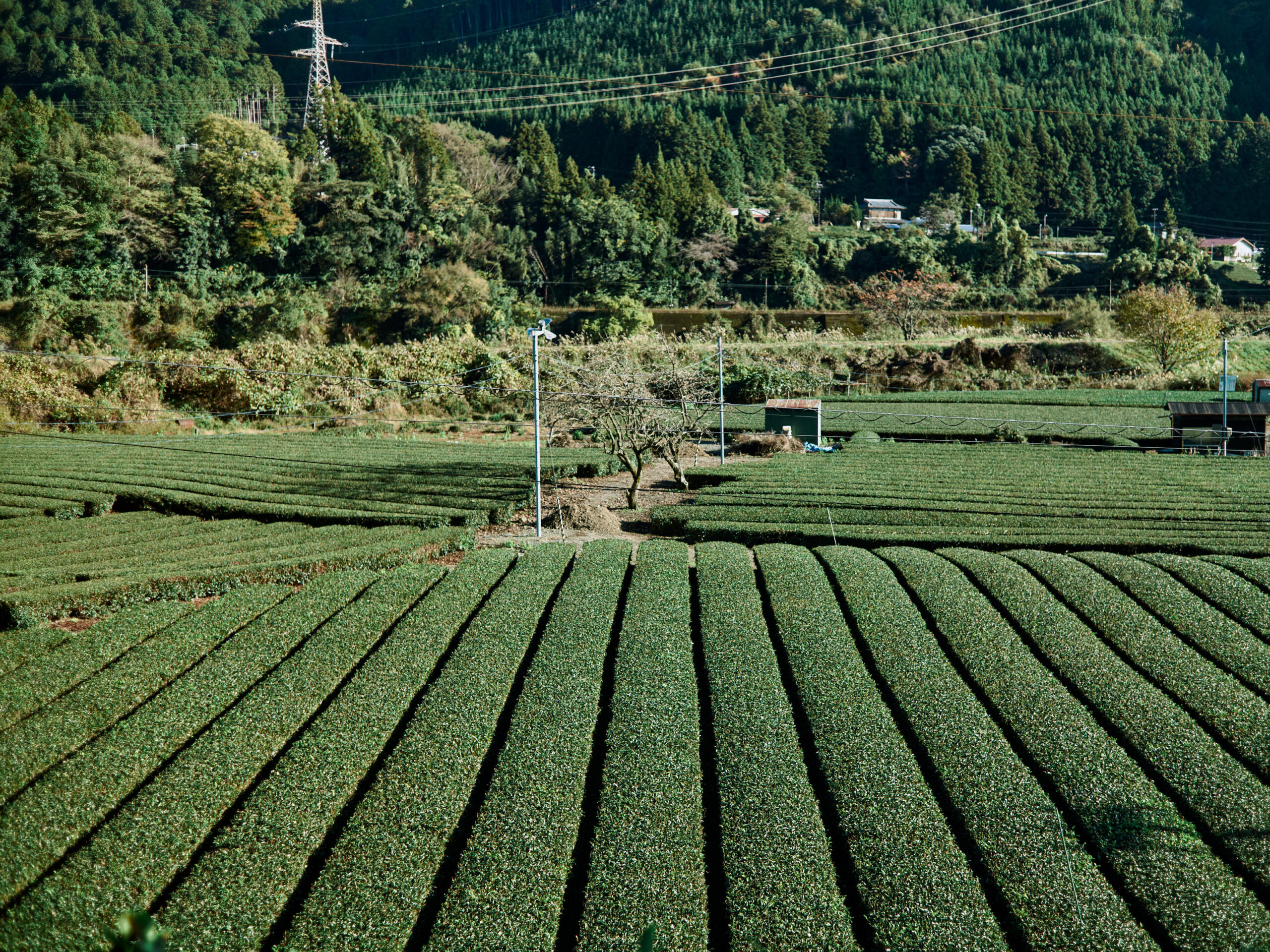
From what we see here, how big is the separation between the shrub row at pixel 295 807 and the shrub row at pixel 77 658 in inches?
128

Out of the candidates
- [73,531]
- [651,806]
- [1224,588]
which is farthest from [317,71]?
[651,806]

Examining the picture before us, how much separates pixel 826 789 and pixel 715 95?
97.6 m

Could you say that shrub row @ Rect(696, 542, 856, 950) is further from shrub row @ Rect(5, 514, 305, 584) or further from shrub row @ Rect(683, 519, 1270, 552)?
shrub row @ Rect(5, 514, 305, 584)

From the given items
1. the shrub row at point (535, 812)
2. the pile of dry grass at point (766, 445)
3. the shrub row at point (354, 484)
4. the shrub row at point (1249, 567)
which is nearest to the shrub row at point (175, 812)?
the shrub row at point (535, 812)

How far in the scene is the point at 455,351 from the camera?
4072cm

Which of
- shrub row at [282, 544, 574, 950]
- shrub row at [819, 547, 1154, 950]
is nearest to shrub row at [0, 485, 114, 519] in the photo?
shrub row at [282, 544, 574, 950]

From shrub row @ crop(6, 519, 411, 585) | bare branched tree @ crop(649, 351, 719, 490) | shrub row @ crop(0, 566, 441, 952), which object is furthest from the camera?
bare branched tree @ crop(649, 351, 719, 490)

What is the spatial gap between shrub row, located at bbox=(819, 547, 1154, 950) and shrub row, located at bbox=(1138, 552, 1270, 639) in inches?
182

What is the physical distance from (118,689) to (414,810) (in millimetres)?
4610

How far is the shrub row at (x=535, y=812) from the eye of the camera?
6625 mm

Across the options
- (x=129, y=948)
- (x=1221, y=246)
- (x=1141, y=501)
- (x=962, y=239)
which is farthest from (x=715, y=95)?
(x=129, y=948)

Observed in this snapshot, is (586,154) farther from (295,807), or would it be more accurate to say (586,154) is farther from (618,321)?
(295,807)

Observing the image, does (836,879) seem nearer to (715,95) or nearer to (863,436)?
(863,436)

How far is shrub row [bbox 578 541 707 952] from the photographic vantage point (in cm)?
666
